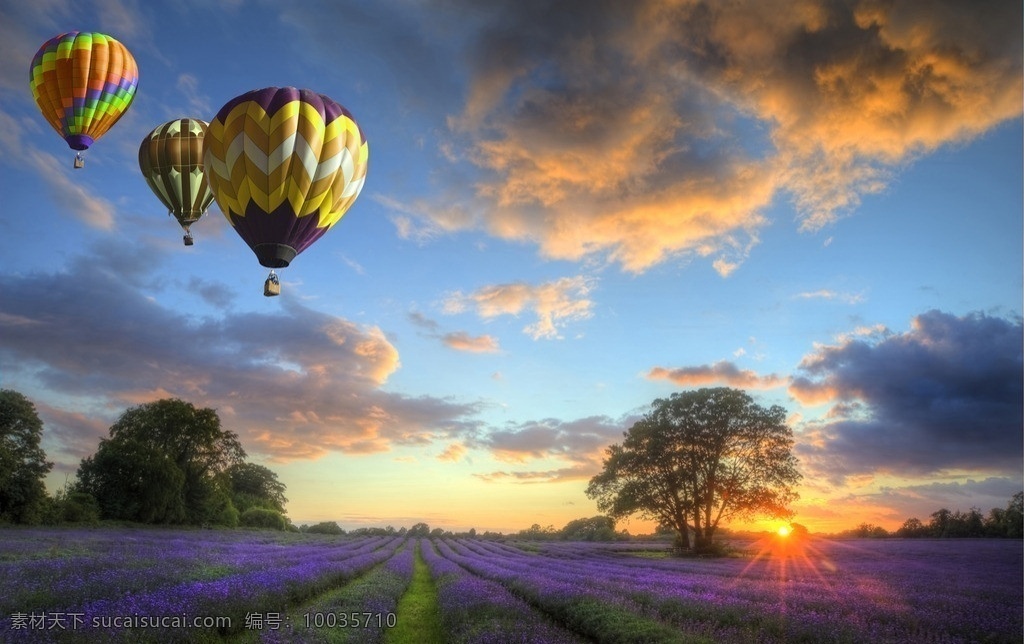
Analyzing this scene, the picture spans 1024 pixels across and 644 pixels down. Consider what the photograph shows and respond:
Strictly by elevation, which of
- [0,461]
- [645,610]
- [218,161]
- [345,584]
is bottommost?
[345,584]

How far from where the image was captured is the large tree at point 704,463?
34.6 m

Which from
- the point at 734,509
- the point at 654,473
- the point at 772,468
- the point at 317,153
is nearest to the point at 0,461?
the point at 317,153

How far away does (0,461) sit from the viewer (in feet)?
103

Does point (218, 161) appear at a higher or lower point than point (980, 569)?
higher

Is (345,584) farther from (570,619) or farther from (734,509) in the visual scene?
(734,509)

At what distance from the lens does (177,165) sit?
19422 mm

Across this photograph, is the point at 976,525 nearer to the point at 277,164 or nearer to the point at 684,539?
the point at 684,539

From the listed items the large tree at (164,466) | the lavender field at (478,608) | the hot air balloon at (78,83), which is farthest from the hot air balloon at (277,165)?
the large tree at (164,466)

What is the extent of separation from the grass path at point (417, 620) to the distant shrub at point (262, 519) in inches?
2107

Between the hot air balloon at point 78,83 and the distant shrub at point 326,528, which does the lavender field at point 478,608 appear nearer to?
the hot air balloon at point 78,83

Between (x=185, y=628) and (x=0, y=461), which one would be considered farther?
(x=0, y=461)

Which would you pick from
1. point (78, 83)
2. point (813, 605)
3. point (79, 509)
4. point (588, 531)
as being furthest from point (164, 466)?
Answer: point (588, 531)

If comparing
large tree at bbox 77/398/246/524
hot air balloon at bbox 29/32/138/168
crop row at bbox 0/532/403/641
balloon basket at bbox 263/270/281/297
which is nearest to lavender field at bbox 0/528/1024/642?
crop row at bbox 0/532/403/641

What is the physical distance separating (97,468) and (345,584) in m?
38.2
